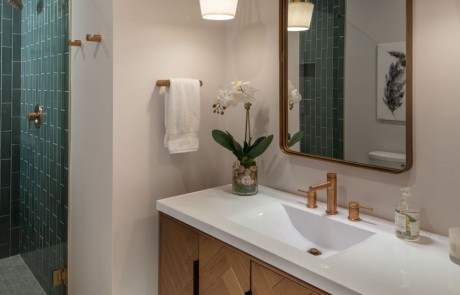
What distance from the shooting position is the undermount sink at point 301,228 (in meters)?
1.37

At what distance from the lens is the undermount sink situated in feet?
4.48

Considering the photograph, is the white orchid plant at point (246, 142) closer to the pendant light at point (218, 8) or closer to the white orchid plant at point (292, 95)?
the white orchid plant at point (292, 95)

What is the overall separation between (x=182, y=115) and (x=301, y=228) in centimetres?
73

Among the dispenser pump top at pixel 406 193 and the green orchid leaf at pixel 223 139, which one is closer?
the dispenser pump top at pixel 406 193

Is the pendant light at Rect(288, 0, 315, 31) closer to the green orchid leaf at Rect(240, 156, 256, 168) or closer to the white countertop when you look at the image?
the green orchid leaf at Rect(240, 156, 256, 168)

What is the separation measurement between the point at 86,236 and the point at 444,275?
5.25 feet

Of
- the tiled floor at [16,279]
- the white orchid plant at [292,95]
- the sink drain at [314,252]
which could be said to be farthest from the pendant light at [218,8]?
the tiled floor at [16,279]

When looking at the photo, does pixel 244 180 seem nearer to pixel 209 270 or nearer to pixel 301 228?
pixel 301 228

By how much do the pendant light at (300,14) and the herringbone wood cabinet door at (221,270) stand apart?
3.22 feet

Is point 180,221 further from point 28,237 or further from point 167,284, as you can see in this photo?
point 28,237

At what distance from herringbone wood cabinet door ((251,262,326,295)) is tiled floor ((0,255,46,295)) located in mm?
1908

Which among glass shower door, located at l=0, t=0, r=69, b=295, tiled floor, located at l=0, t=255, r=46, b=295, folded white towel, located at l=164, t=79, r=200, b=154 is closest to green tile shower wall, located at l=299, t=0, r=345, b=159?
folded white towel, located at l=164, t=79, r=200, b=154

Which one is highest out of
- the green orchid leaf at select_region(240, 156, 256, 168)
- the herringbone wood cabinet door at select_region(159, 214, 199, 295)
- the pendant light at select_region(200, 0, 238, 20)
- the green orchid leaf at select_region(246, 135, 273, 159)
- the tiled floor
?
the pendant light at select_region(200, 0, 238, 20)

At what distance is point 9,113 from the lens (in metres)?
2.74
